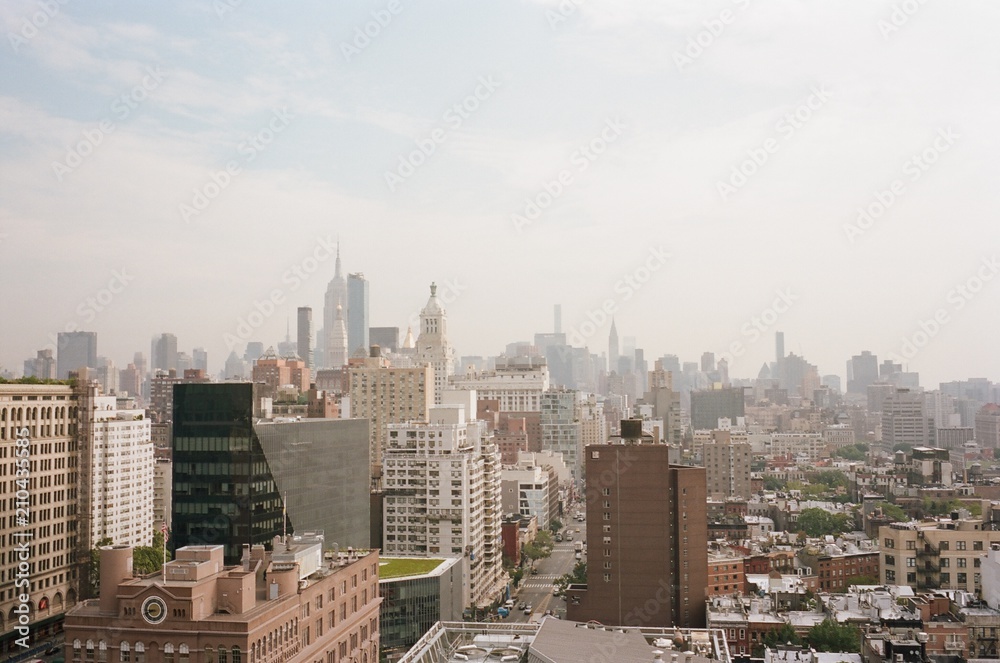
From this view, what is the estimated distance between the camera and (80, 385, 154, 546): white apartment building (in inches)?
2741

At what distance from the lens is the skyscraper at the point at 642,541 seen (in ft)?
153

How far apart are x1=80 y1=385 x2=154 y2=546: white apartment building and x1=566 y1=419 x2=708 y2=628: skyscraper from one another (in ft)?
124

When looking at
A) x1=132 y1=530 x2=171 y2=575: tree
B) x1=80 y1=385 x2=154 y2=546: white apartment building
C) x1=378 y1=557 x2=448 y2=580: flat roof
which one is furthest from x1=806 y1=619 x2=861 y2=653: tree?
x1=80 y1=385 x2=154 y2=546: white apartment building

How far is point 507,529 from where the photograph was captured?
76625 millimetres

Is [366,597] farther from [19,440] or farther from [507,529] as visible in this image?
[507,529]

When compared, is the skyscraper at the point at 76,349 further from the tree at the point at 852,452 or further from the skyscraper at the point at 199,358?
the tree at the point at 852,452

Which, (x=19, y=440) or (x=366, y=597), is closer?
(x=366, y=597)

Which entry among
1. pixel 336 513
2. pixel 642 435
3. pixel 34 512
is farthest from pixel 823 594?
pixel 34 512

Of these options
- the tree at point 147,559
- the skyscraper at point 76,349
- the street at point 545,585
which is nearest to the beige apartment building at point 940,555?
the street at point 545,585

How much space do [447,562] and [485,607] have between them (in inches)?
299

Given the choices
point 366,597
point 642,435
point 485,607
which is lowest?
point 485,607

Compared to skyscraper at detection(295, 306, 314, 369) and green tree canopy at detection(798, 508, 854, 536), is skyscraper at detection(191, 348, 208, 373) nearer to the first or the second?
skyscraper at detection(295, 306, 314, 369)

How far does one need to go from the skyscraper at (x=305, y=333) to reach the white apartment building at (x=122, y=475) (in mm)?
86712

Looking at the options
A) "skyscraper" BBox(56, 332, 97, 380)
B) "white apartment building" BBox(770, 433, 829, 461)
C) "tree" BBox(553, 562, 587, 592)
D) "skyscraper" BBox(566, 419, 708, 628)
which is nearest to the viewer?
"skyscraper" BBox(566, 419, 708, 628)
